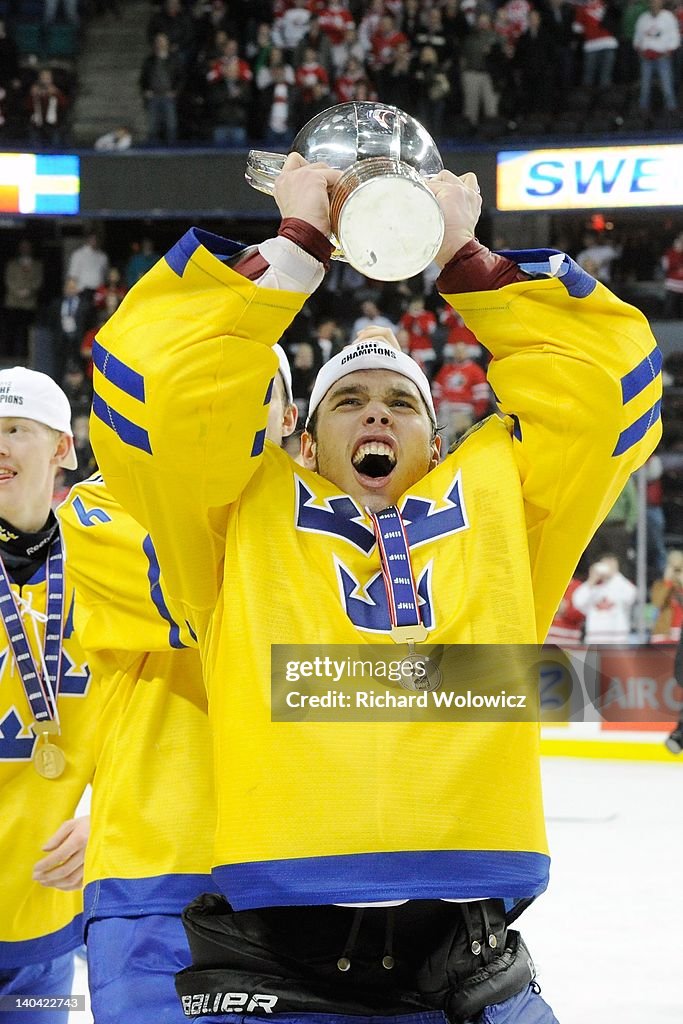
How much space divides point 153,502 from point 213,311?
0.26 metres

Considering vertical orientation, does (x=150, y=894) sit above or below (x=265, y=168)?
below

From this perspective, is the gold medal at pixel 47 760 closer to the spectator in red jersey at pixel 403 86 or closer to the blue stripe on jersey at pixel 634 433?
the blue stripe on jersey at pixel 634 433

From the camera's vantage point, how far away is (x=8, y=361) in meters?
16.0

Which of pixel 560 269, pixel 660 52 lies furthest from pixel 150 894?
pixel 660 52

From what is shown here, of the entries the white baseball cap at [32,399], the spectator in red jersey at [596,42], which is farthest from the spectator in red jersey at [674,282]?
the white baseball cap at [32,399]

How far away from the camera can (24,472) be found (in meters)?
3.21

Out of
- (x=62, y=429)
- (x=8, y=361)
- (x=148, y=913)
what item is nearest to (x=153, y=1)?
(x=8, y=361)


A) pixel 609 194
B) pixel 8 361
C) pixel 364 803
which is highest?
pixel 364 803

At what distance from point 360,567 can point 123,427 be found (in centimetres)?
35

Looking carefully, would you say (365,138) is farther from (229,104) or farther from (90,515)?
(229,104)

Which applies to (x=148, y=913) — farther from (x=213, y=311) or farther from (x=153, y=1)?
(x=153, y=1)

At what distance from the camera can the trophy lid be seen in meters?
1.91

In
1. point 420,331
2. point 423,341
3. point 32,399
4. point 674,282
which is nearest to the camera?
point 32,399

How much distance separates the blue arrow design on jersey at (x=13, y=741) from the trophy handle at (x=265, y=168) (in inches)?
55.5
